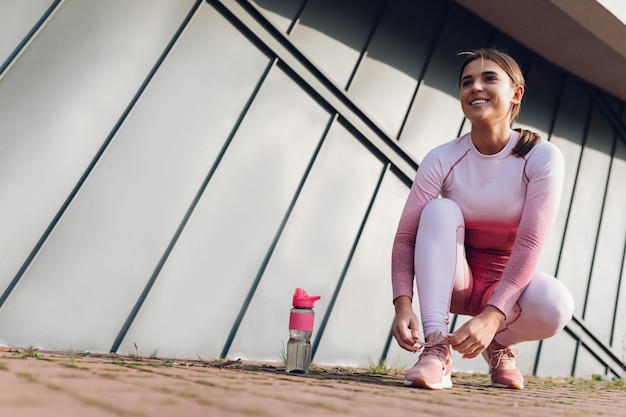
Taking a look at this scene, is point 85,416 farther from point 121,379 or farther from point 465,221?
point 465,221

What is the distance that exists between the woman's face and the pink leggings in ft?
1.15

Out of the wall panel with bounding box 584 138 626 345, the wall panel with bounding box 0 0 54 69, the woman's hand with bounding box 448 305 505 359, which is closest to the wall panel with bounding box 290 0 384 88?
the wall panel with bounding box 0 0 54 69

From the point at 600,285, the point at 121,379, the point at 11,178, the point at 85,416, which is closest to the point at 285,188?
the point at 11,178

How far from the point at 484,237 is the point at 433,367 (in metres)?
0.63

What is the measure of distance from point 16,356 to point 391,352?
2.19m

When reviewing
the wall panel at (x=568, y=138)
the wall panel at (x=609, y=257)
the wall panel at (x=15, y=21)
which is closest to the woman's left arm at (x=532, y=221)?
the wall panel at (x=15, y=21)

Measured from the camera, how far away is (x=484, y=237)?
2420mm

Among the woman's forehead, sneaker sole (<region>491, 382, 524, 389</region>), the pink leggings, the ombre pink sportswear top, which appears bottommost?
sneaker sole (<region>491, 382, 524, 389</region>)

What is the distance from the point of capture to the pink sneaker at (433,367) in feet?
6.51

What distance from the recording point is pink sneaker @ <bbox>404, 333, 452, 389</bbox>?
199cm

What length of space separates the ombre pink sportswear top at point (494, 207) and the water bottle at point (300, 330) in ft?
1.06

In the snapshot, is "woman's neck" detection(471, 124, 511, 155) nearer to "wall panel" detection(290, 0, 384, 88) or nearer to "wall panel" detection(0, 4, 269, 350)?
"wall panel" detection(0, 4, 269, 350)

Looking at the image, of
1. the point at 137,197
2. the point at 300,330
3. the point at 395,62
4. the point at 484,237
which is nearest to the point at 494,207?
the point at 484,237

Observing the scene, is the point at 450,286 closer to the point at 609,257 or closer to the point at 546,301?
the point at 546,301
